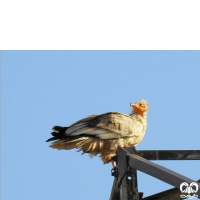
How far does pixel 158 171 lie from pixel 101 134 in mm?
3674

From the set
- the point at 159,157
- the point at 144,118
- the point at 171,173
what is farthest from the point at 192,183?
the point at 144,118

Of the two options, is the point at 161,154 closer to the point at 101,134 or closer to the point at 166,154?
the point at 166,154

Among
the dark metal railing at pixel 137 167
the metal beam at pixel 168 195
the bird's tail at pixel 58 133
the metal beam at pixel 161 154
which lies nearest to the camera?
the dark metal railing at pixel 137 167

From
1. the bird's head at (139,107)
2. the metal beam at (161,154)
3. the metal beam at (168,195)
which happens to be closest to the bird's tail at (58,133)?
the bird's head at (139,107)

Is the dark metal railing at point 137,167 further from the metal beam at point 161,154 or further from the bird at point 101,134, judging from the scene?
the bird at point 101,134

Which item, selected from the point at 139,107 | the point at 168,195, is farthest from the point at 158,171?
the point at 139,107

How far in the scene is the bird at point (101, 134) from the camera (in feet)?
23.3

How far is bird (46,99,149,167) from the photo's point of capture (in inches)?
280

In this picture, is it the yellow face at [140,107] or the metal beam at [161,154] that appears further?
the yellow face at [140,107]

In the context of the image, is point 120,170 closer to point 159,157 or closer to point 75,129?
point 159,157

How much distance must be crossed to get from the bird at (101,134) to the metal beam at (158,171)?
2.90 metres

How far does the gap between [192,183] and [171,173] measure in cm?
30

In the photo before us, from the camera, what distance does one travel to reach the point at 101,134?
732cm

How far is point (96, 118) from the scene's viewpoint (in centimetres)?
754
